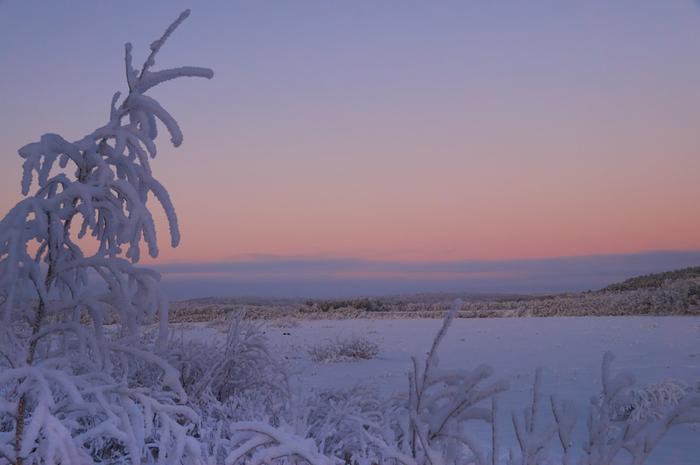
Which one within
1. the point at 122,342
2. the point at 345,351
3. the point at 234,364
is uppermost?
the point at 122,342

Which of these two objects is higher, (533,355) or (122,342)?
(122,342)

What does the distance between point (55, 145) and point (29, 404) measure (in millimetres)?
1963

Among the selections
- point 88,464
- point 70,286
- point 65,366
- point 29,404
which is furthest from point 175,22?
point 29,404

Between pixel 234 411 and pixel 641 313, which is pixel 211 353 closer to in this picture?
pixel 234 411

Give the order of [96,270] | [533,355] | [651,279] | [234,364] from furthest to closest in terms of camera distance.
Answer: [651,279], [533,355], [234,364], [96,270]

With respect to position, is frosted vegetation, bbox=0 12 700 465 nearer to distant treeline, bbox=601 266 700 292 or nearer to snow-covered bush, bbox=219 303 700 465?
→ snow-covered bush, bbox=219 303 700 465

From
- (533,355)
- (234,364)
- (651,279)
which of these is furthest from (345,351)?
(651,279)

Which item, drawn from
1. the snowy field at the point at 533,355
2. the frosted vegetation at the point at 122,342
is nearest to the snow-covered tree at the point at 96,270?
the frosted vegetation at the point at 122,342

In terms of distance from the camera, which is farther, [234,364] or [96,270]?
[234,364]

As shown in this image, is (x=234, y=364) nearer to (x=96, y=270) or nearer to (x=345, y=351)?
(x=96, y=270)

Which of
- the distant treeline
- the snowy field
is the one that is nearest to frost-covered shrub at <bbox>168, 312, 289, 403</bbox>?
the snowy field

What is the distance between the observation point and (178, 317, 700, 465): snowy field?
5.72 meters

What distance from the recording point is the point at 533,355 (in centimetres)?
917

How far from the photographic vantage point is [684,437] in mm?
4820
